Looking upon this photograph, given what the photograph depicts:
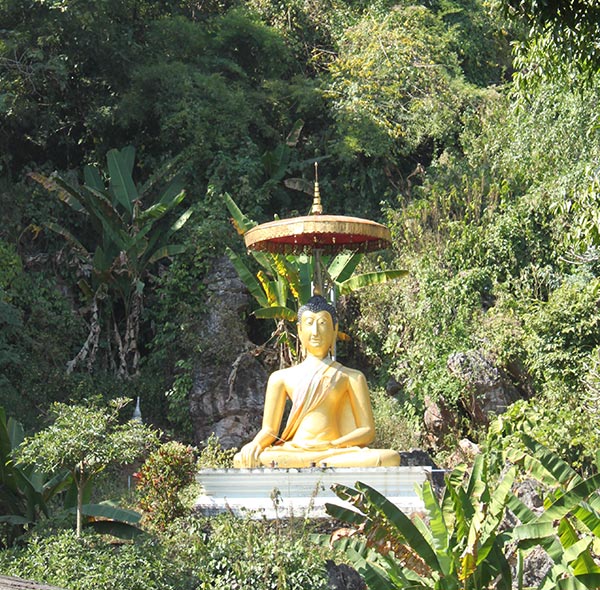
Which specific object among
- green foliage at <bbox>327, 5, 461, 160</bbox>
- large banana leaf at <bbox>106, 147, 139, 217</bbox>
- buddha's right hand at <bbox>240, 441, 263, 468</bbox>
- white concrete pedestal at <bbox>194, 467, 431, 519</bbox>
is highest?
green foliage at <bbox>327, 5, 461, 160</bbox>

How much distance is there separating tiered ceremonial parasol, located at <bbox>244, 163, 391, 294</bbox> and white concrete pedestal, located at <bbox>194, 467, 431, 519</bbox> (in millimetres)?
2142

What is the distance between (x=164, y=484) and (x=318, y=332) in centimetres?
198

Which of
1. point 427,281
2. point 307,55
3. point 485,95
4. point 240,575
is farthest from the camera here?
point 307,55

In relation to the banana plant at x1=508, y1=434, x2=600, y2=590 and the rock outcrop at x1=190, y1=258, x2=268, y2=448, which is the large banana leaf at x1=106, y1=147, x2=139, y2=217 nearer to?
the rock outcrop at x1=190, y1=258, x2=268, y2=448

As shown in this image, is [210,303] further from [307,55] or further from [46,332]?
[307,55]

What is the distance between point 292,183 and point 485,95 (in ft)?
10.7

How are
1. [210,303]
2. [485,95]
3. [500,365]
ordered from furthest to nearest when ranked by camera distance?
[485,95]
[210,303]
[500,365]

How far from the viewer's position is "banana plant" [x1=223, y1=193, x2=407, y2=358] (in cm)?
1291

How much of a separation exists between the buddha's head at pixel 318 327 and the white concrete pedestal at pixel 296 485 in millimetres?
1346

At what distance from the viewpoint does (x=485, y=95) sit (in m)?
16.0

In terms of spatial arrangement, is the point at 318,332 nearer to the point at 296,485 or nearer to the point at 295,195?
the point at 296,485

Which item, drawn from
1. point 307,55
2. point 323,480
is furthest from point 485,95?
point 323,480

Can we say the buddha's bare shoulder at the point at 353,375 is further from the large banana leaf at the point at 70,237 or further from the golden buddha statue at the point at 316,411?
the large banana leaf at the point at 70,237

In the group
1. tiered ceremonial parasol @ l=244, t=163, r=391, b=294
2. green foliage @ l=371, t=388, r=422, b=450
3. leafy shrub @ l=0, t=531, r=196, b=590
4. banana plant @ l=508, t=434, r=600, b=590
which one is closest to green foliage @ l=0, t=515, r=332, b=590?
leafy shrub @ l=0, t=531, r=196, b=590
